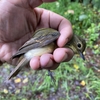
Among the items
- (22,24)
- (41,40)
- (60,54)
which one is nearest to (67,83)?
(22,24)

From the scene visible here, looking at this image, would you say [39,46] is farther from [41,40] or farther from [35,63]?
[35,63]

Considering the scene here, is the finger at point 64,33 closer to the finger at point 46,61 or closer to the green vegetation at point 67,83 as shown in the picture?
the finger at point 46,61

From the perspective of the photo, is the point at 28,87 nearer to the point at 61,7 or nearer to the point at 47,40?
the point at 47,40

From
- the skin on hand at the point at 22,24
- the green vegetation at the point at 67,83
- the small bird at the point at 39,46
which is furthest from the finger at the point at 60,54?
the green vegetation at the point at 67,83

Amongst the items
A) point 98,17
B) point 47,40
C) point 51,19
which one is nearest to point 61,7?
point 98,17

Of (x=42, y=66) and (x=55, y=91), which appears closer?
(x=42, y=66)

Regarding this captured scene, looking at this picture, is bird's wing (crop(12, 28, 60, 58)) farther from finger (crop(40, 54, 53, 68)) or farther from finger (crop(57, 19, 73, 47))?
finger (crop(40, 54, 53, 68))

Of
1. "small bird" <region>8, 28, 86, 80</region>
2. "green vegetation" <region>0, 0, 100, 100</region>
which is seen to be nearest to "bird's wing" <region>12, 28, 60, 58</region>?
"small bird" <region>8, 28, 86, 80</region>

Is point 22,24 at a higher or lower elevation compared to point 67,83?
higher
